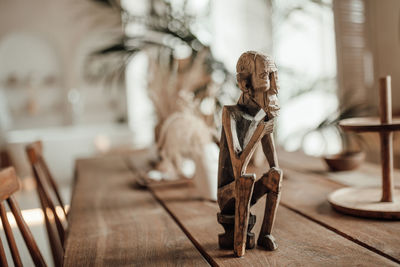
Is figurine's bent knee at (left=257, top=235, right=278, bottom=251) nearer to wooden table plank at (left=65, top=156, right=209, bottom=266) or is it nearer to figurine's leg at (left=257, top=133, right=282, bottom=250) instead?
figurine's leg at (left=257, top=133, right=282, bottom=250)

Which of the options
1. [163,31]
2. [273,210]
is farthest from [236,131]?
[163,31]

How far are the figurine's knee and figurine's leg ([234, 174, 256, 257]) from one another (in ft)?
0.19

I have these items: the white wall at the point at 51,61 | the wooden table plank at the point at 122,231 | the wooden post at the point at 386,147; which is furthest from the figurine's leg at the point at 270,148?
the white wall at the point at 51,61

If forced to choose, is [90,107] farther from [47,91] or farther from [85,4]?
[85,4]

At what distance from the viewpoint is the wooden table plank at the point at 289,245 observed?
85 centimetres

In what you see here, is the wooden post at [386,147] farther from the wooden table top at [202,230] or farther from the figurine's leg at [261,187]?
the figurine's leg at [261,187]

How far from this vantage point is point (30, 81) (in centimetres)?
682

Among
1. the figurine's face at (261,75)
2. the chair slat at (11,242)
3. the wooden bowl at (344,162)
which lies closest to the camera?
the figurine's face at (261,75)

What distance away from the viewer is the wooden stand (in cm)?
111

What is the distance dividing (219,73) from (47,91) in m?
4.88

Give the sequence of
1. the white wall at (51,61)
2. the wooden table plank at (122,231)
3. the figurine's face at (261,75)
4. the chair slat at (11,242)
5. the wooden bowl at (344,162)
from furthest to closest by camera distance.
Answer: the white wall at (51,61) < the wooden bowl at (344,162) < the chair slat at (11,242) < the wooden table plank at (122,231) < the figurine's face at (261,75)

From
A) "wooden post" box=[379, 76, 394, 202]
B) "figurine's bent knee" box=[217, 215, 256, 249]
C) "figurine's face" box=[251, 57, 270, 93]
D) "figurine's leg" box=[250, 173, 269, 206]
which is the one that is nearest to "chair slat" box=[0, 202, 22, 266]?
"figurine's bent knee" box=[217, 215, 256, 249]

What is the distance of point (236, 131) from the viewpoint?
90cm

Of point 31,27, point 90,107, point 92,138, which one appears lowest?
point 92,138
